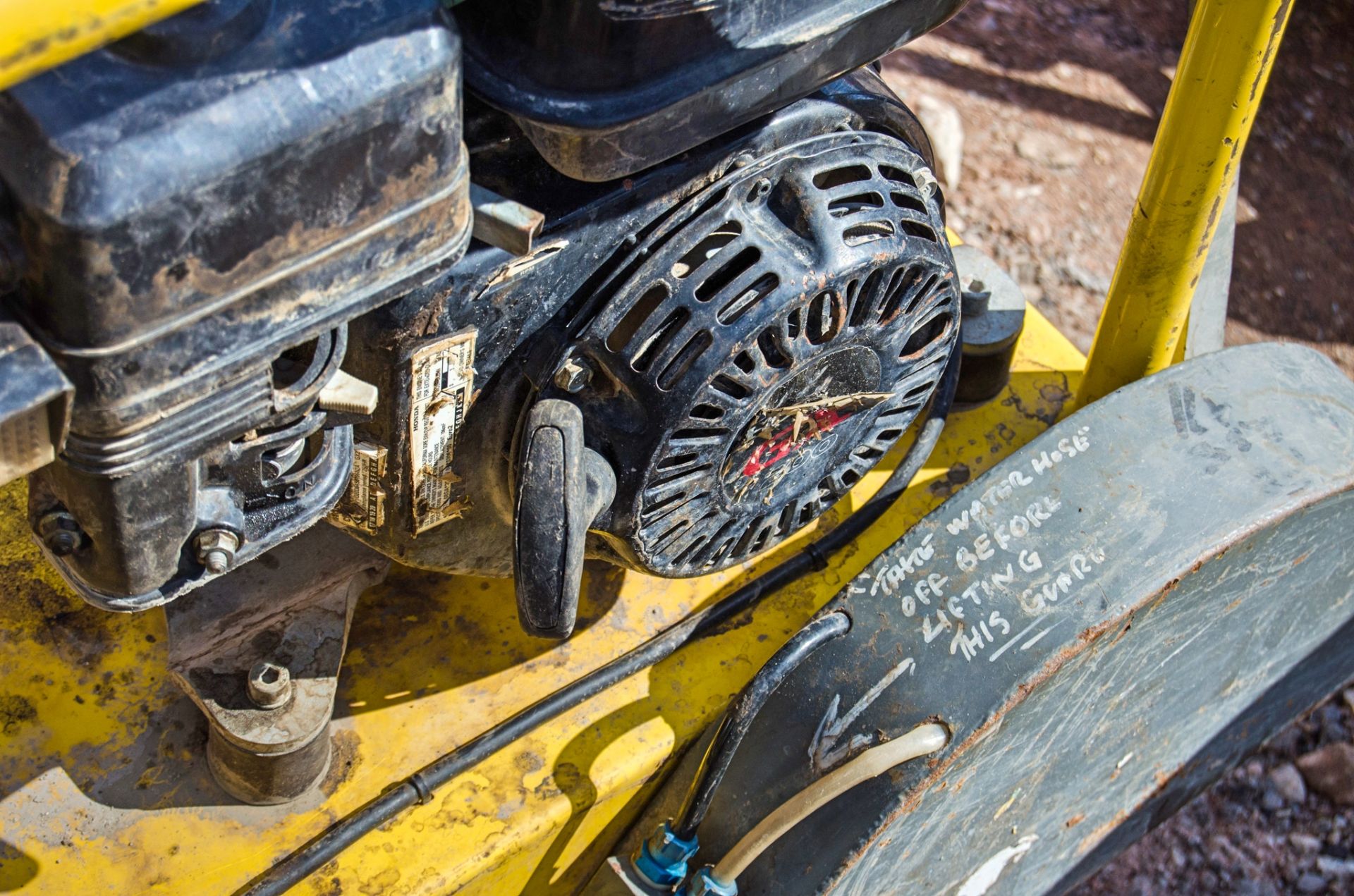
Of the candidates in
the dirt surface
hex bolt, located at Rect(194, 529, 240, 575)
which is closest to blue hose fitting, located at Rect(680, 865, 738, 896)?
hex bolt, located at Rect(194, 529, 240, 575)

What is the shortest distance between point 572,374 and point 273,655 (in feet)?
Result: 1.48

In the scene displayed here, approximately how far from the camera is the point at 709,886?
126 centimetres

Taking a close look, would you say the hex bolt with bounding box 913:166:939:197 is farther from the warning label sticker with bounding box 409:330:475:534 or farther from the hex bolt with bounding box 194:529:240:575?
the hex bolt with bounding box 194:529:240:575

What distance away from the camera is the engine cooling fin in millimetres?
1112

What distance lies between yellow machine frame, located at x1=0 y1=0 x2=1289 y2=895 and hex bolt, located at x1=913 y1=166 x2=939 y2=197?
0.30 meters

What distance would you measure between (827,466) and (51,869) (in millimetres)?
826

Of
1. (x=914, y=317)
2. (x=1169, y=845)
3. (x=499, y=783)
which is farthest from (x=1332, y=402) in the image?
(x=499, y=783)

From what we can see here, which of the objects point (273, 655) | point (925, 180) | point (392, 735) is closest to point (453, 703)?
point (392, 735)

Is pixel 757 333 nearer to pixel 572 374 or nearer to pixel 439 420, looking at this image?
pixel 572 374

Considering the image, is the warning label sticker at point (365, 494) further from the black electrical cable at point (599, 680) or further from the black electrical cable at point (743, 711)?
the black electrical cable at point (743, 711)

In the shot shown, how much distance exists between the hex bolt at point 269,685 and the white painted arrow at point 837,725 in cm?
49

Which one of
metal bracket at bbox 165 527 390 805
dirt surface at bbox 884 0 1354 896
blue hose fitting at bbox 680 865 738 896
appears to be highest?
metal bracket at bbox 165 527 390 805

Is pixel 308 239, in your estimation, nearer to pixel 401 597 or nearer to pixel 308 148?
pixel 308 148

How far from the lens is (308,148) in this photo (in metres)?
0.81
